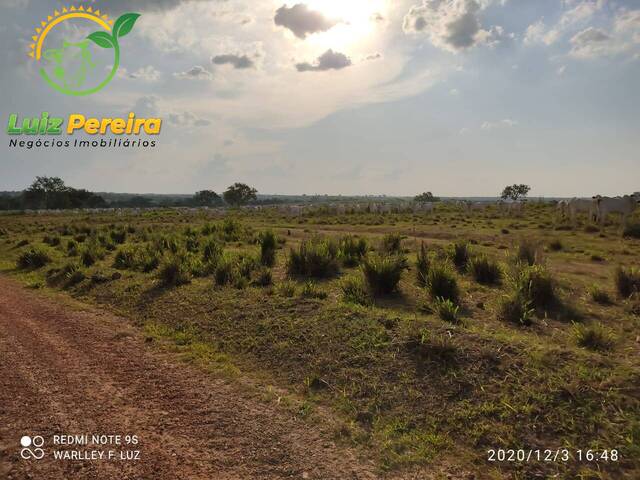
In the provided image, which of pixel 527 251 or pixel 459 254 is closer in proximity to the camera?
pixel 527 251

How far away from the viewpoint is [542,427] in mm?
4730

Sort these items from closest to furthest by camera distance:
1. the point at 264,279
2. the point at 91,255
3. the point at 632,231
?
the point at 264,279
the point at 91,255
the point at 632,231

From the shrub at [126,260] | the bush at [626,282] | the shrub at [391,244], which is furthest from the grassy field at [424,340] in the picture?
the shrub at [126,260]

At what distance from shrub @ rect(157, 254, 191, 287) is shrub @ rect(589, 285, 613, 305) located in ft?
30.3

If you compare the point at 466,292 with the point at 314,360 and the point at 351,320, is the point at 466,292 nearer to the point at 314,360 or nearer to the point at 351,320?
the point at 351,320

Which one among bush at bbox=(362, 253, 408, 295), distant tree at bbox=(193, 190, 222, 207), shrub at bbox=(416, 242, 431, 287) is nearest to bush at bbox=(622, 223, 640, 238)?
shrub at bbox=(416, 242, 431, 287)

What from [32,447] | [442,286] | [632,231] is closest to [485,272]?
[442,286]

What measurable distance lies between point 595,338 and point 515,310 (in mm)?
1458

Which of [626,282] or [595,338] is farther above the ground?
[626,282]

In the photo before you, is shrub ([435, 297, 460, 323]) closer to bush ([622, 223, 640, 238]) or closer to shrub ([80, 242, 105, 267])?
shrub ([80, 242, 105, 267])

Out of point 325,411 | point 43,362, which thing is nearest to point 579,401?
point 325,411

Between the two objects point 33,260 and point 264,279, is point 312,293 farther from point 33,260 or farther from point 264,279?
point 33,260

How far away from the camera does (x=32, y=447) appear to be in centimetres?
471

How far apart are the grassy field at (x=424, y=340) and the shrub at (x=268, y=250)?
0.29 ft
